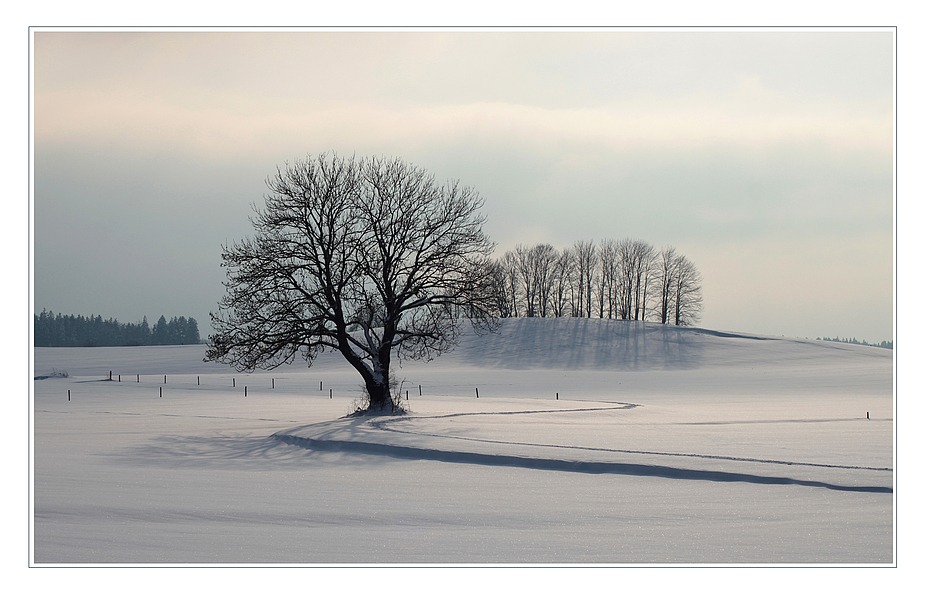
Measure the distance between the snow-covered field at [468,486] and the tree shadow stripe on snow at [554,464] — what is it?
0.04 m

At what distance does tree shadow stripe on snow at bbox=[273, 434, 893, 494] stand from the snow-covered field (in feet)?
0.14

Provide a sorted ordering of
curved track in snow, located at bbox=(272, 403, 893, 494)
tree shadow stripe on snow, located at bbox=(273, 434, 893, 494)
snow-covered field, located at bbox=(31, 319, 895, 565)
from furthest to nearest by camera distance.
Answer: curved track in snow, located at bbox=(272, 403, 893, 494) < tree shadow stripe on snow, located at bbox=(273, 434, 893, 494) < snow-covered field, located at bbox=(31, 319, 895, 565)

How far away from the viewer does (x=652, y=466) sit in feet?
47.5

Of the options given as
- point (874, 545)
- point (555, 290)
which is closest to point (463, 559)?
point (874, 545)

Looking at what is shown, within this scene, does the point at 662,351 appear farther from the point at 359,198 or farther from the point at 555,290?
the point at 359,198

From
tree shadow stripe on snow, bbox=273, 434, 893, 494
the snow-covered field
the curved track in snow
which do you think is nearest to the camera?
the snow-covered field

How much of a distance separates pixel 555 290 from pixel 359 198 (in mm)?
88271

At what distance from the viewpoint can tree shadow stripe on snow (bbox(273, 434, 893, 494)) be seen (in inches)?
519

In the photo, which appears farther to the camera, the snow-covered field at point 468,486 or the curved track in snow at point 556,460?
the curved track in snow at point 556,460

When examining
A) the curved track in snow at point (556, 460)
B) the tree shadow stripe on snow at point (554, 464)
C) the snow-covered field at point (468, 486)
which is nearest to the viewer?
the snow-covered field at point (468, 486)

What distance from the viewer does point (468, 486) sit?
1330 cm

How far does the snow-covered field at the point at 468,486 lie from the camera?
928 cm

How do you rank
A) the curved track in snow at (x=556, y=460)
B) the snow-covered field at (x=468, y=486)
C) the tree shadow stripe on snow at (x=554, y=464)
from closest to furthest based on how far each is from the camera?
the snow-covered field at (x=468, y=486)
the tree shadow stripe on snow at (x=554, y=464)
the curved track in snow at (x=556, y=460)

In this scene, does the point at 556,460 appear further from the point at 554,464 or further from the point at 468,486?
the point at 468,486
